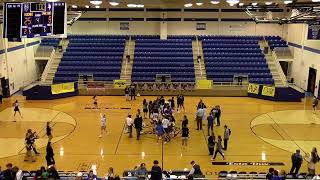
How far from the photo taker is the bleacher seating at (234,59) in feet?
110

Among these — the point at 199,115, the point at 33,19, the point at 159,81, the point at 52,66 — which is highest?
the point at 33,19

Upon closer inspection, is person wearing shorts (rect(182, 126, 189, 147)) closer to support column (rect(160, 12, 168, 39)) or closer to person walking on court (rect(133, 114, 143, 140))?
person walking on court (rect(133, 114, 143, 140))

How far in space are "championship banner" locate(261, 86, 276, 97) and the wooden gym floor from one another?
4.12 ft

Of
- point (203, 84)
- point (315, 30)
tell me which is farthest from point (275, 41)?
point (315, 30)

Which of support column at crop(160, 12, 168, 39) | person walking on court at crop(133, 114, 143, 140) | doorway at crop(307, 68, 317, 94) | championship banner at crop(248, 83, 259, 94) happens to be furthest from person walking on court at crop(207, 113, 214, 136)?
support column at crop(160, 12, 168, 39)

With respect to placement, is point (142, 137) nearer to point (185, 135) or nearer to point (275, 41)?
point (185, 135)

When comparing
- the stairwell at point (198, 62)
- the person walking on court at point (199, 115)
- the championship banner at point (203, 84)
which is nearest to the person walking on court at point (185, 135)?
the person walking on court at point (199, 115)

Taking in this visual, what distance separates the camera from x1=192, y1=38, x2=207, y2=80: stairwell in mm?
33875

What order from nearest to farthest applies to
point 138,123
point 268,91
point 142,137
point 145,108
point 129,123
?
point 138,123, point 129,123, point 142,137, point 145,108, point 268,91

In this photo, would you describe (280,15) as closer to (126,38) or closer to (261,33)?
(261,33)

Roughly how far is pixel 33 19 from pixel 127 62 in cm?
1982

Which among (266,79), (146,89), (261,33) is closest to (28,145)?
(146,89)

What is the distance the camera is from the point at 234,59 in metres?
35.5

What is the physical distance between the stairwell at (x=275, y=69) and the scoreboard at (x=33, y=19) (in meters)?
21.1
